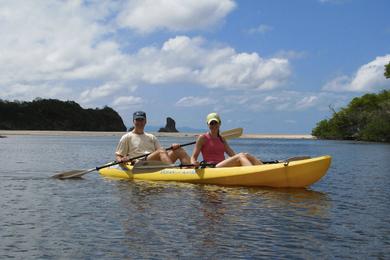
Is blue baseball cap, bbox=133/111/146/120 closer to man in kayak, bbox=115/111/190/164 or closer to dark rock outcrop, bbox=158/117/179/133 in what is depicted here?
man in kayak, bbox=115/111/190/164

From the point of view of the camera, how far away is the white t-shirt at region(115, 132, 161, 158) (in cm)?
1363

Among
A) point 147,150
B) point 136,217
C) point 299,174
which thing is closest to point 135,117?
point 147,150

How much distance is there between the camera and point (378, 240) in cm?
684

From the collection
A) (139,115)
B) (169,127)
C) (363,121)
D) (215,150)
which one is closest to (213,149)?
(215,150)

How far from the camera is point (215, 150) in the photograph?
12.4 meters

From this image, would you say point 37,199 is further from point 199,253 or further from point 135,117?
point 199,253

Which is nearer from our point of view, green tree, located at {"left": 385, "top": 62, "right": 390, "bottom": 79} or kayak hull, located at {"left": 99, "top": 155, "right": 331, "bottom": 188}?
kayak hull, located at {"left": 99, "top": 155, "right": 331, "bottom": 188}

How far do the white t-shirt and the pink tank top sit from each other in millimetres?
1663

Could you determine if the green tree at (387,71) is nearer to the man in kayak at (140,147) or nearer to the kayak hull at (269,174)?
the man in kayak at (140,147)

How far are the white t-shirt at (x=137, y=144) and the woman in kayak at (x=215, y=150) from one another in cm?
172

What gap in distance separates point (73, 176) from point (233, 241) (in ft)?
28.0

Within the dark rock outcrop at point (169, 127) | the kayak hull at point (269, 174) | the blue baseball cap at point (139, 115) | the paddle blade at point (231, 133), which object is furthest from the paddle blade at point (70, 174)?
the dark rock outcrop at point (169, 127)

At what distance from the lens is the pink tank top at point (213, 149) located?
1218 centimetres

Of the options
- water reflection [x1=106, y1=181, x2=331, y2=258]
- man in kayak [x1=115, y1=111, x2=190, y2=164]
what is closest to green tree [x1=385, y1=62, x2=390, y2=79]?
man in kayak [x1=115, y1=111, x2=190, y2=164]
